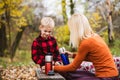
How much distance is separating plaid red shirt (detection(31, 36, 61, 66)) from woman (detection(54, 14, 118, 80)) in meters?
0.68

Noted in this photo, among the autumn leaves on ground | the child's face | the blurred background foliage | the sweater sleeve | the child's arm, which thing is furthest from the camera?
the blurred background foliage

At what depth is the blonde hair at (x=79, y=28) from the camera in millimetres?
4711

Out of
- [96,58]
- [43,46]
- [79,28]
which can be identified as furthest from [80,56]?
[43,46]

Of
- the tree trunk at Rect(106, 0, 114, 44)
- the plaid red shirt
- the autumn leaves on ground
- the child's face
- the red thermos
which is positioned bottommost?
the autumn leaves on ground

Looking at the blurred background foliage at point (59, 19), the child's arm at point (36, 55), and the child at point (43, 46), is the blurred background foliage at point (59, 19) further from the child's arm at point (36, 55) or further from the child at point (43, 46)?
the child's arm at point (36, 55)

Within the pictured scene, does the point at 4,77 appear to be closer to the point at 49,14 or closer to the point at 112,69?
the point at 112,69

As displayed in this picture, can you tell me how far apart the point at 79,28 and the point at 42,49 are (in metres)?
1.02

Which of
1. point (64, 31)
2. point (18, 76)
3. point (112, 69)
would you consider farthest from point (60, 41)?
point (112, 69)

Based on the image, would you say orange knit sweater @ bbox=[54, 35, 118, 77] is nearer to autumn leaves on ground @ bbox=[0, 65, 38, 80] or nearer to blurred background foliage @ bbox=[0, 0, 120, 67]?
autumn leaves on ground @ bbox=[0, 65, 38, 80]

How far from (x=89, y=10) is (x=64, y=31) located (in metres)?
2.16

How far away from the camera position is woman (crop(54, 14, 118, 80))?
186 inches

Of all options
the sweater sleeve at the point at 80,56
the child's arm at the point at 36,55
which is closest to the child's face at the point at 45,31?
the child's arm at the point at 36,55

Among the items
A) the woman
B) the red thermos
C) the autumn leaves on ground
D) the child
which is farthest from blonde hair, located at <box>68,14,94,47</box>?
the autumn leaves on ground

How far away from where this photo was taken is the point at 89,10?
1995 centimetres
